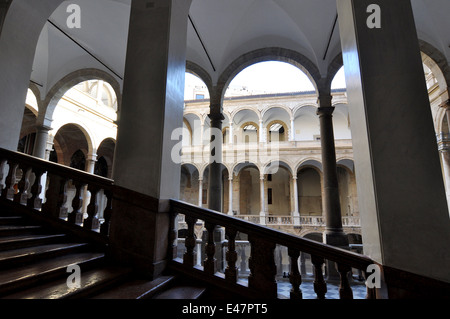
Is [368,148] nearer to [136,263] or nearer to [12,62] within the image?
[136,263]

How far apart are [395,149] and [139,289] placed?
241cm

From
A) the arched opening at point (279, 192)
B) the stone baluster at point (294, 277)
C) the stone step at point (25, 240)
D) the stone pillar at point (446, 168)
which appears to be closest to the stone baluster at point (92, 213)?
the stone step at point (25, 240)

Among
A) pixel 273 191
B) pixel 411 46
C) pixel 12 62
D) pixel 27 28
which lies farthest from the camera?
pixel 273 191

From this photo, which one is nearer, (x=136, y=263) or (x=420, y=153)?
(x=420, y=153)

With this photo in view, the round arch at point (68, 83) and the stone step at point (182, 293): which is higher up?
the round arch at point (68, 83)

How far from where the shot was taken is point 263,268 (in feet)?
7.48

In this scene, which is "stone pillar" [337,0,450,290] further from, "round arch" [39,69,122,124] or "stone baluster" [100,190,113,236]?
"round arch" [39,69,122,124]

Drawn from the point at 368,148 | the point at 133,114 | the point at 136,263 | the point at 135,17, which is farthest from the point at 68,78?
the point at 368,148

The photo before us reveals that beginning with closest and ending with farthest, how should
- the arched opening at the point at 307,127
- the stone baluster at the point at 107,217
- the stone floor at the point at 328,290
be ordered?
1. the stone baluster at the point at 107,217
2. the stone floor at the point at 328,290
3. the arched opening at the point at 307,127

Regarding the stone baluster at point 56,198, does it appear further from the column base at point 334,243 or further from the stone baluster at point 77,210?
the column base at point 334,243

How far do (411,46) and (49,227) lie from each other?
419 centimetres

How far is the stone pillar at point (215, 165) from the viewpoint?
6176mm

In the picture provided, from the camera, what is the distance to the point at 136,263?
233 cm

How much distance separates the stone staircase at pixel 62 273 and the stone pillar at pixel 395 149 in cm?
168
